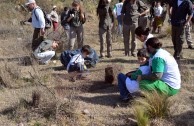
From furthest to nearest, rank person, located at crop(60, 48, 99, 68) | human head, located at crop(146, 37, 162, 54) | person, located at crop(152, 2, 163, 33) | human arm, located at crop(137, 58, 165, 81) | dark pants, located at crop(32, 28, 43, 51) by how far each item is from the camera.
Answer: person, located at crop(152, 2, 163, 33)
dark pants, located at crop(32, 28, 43, 51)
person, located at crop(60, 48, 99, 68)
human head, located at crop(146, 37, 162, 54)
human arm, located at crop(137, 58, 165, 81)

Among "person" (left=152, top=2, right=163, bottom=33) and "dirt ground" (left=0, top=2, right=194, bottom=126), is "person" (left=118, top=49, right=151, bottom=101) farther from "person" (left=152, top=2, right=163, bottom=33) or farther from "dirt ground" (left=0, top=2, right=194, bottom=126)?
"person" (left=152, top=2, right=163, bottom=33)

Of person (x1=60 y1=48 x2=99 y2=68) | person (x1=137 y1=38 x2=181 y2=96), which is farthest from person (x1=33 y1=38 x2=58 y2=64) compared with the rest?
person (x1=137 y1=38 x2=181 y2=96)

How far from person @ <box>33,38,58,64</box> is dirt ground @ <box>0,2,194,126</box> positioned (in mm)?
188

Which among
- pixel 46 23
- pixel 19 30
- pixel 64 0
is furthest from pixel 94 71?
pixel 64 0

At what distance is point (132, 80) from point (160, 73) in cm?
53

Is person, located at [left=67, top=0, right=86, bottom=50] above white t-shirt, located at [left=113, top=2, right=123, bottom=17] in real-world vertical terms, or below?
below

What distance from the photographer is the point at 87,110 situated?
5.29 metres

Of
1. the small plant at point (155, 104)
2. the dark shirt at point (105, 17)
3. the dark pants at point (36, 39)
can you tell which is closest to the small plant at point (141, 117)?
the small plant at point (155, 104)

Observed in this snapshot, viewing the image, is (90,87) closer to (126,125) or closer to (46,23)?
(126,125)

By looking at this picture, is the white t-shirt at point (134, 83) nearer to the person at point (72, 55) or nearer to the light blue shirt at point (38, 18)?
the person at point (72, 55)

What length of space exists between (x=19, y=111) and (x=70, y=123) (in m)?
0.83

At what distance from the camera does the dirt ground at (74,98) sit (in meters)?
5.03

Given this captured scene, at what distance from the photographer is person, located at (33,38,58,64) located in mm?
8016

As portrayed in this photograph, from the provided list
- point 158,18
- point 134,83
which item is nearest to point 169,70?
point 134,83
